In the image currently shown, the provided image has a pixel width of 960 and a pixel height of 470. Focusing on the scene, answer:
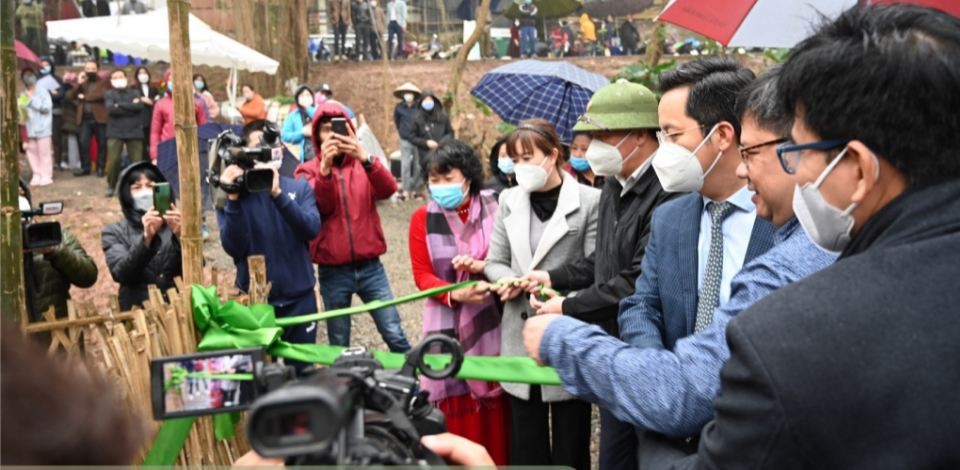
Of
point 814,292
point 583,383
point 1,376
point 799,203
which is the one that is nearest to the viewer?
point 1,376

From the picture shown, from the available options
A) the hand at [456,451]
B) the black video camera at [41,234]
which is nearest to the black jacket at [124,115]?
the black video camera at [41,234]

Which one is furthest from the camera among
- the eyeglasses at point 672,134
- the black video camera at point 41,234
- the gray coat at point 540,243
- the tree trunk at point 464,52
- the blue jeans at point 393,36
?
the blue jeans at point 393,36

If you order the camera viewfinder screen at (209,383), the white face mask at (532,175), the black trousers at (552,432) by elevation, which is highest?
the white face mask at (532,175)

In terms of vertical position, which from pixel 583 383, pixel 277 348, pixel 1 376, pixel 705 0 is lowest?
pixel 277 348

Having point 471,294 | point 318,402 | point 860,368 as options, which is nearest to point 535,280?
point 471,294

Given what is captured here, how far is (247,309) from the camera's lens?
3084 millimetres

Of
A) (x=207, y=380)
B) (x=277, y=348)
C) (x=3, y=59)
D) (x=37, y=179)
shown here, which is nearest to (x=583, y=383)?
(x=207, y=380)

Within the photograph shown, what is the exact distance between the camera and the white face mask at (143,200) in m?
4.77

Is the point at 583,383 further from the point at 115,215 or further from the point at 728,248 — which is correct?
the point at 115,215

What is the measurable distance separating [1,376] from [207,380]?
0.89 metres

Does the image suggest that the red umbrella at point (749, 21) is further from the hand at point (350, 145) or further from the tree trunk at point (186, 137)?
the tree trunk at point (186, 137)

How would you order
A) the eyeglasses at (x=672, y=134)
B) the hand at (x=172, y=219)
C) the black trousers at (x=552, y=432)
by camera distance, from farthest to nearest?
the hand at (x=172, y=219)
the black trousers at (x=552, y=432)
the eyeglasses at (x=672, y=134)

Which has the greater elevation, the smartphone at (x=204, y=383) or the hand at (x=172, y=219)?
the smartphone at (x=204, y=383)

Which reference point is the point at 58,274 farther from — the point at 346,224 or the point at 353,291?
the point at 353,291
